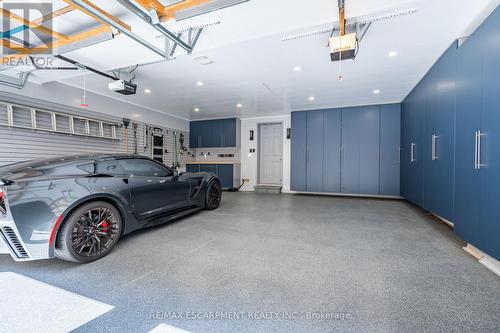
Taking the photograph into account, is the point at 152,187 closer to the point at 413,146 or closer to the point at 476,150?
the point at 476,150

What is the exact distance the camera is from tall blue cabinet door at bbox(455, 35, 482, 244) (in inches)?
85.2

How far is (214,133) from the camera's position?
7875 millimetres

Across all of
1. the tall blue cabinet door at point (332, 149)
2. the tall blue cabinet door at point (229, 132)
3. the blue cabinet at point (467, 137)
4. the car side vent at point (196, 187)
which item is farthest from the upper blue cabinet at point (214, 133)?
the blue cabinet at point (467, 137)

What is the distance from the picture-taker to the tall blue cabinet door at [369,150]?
19.5 ft

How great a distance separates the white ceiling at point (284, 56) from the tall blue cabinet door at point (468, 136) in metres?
0.48

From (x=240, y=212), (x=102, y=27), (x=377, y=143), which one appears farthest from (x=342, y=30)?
(x=377, y=143)

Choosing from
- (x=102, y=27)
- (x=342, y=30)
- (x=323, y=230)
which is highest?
(x=102, y=27)

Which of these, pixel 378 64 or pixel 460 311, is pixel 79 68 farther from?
pixel 460 311

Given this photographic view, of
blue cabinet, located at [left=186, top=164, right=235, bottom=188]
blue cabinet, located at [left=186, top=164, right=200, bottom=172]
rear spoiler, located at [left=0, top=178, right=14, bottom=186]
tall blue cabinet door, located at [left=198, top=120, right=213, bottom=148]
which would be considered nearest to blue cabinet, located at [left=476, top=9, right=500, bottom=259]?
rear spoiler, located at [left=0, top=178, right=14, bottom=186]

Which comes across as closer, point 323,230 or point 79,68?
point 323,230

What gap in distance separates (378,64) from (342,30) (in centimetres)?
177

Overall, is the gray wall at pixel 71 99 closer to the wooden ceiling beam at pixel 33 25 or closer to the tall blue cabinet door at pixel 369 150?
the wooden ceiling beam at pixel 33 25

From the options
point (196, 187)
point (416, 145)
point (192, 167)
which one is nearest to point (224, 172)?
point (192, 167)

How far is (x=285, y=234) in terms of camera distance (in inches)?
112
